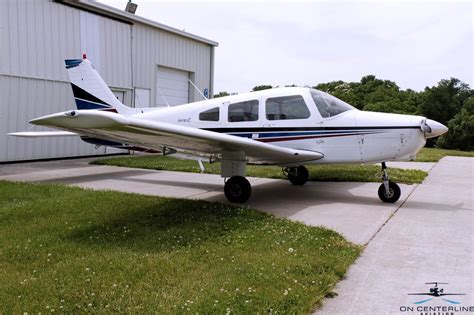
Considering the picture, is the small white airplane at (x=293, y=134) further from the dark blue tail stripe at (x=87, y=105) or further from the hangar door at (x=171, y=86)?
the hangar door at (x=171, y=86)

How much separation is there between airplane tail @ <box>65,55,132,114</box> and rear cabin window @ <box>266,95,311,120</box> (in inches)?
166

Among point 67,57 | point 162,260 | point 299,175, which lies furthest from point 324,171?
point 67,57

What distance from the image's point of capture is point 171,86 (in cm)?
1862

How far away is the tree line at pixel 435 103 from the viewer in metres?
40.2

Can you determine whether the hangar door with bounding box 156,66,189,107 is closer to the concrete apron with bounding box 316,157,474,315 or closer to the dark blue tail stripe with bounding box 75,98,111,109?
the dark blue tail stripe with bounding box 75,98,111,109

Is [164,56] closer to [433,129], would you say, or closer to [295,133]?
[295,133]

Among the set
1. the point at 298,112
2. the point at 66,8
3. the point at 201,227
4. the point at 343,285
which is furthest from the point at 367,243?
the point at 66,8

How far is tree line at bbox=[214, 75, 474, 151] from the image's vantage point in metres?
40.2

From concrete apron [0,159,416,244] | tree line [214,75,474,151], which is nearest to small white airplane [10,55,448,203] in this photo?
concrete apron [0,159,416,244]

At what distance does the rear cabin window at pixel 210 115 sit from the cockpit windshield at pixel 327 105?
6.05 ft

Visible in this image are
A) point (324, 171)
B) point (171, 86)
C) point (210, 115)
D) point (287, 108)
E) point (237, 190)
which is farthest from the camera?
point (171, 86)

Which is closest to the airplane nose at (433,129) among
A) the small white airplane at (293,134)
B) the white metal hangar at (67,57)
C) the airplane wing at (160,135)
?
the small white airplane at (293,134)

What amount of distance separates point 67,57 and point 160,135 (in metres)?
10.1

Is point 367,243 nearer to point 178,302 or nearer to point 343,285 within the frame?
point 343,285
